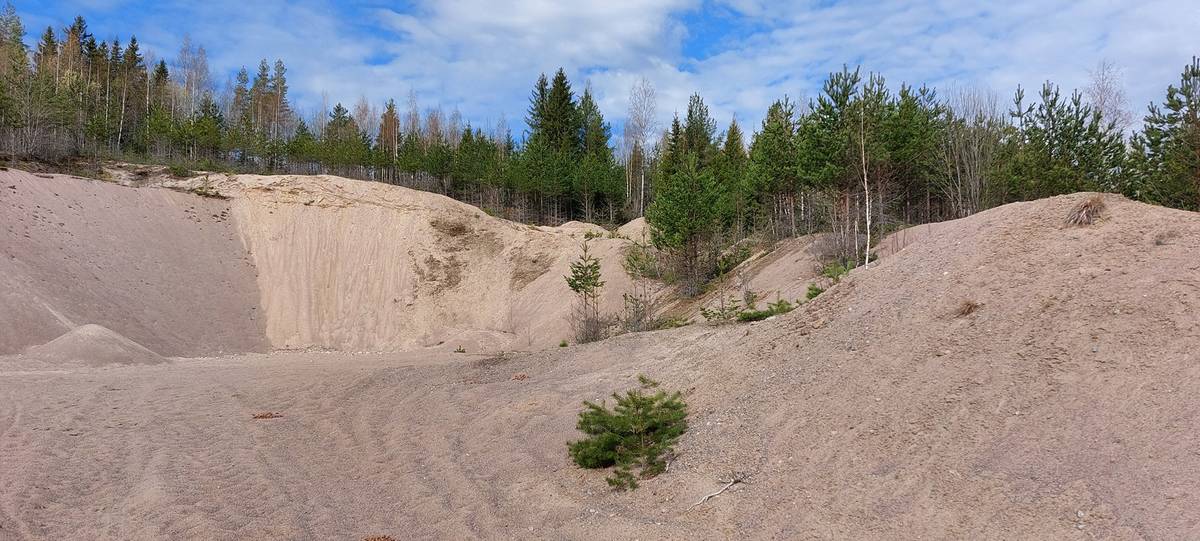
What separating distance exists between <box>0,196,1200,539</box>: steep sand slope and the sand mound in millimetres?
6821

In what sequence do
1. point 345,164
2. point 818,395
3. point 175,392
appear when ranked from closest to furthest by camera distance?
point 818,395, point 175,392, point 345,164

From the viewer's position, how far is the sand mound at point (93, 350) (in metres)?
16.3

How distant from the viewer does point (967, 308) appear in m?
7.12

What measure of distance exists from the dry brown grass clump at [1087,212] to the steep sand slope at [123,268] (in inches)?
920

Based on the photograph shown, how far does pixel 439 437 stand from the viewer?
30.6 feet

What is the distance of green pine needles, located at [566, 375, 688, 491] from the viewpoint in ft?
22.2

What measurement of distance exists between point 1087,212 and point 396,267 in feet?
93.8

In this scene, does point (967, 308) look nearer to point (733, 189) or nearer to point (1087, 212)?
point (1087, 212)

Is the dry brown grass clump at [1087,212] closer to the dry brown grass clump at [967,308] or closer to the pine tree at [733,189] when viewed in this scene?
the dry brown grass clump at [967,308]

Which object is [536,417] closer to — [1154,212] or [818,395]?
[818,395]

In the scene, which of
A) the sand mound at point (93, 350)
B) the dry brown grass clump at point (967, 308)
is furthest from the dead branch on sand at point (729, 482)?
the sand mound at point (93, 350)

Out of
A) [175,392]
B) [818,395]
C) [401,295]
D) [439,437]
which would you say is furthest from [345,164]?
[818,395]

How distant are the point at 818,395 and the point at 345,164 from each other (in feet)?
168

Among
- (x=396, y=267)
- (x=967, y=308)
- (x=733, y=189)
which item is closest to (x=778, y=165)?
(x=733, y=189)
